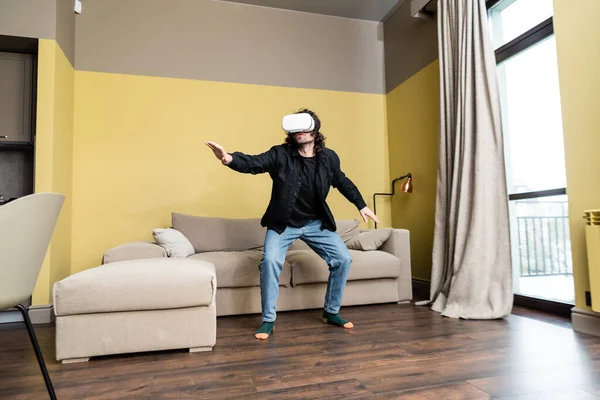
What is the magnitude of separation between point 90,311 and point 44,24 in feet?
7.78

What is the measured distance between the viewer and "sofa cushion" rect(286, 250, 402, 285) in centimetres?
304

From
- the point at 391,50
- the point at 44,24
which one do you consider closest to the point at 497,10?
the point at 391,50

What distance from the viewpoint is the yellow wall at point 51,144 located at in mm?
2984

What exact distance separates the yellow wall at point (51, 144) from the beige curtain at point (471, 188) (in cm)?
290

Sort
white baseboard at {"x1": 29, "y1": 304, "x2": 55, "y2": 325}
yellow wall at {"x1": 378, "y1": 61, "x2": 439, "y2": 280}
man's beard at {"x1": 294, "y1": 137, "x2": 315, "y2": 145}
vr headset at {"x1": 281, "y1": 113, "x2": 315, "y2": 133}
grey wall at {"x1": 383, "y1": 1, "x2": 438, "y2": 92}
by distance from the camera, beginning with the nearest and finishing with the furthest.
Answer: vr headset at {"x1": 281, "y1": 113, "x2": 315, "y2": 133} → man's beard at {"x1": 294, "y1": 137, "x2": 315, "y2": 145} → white baseboard at {"x1": 29, "y1": 304, "x2": 55, "y2": 325} → yellow wall at {"x1": 378, "y1": 61, "x2": 439, "y2": 280} → grey wall at {"x1": 383, "y1": 1, "x2": 438, "y2": 92}

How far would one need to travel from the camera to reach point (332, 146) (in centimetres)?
434

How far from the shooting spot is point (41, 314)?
114 inches

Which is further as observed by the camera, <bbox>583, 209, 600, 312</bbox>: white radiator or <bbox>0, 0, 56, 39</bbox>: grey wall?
<bbox>0, 0, 56, 39</bbox>: grey wall

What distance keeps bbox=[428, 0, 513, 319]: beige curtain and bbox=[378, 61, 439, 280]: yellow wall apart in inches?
20.8

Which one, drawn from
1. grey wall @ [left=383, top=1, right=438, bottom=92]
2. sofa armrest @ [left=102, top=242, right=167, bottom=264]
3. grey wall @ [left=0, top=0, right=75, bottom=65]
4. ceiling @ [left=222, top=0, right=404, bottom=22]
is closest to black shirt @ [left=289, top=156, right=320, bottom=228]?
sofa armrest @ [left=102, top=242, right=167, bottom=264]

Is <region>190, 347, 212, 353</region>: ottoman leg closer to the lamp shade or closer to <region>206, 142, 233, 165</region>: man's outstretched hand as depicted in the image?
<region>206, 142, 233, 165</region>: man's outstretched hand

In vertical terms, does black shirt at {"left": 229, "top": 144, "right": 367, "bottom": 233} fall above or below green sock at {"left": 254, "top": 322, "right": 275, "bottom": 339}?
above

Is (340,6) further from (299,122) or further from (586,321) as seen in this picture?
(586,321)

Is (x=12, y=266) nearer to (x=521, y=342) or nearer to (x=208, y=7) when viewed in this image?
(x=521, y=342)
